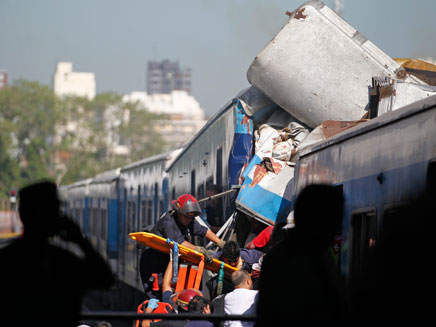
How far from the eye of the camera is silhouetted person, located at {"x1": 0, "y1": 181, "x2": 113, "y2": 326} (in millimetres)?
4035

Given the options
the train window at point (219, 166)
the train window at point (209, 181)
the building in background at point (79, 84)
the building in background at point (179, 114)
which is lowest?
the train window at point (209, 181)

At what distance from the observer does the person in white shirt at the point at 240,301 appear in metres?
7.36

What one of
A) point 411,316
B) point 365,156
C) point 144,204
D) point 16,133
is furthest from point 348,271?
point 16,133

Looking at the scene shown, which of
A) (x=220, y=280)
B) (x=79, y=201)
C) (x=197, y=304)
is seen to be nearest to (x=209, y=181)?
(x=220, y=280)

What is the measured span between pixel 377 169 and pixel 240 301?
227 cm

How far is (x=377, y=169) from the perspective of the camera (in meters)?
5.64

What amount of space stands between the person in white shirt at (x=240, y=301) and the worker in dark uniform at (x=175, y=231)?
2029 millimetres

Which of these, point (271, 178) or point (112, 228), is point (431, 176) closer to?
point (271, 178)

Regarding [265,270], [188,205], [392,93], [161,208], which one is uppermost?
[392,93]

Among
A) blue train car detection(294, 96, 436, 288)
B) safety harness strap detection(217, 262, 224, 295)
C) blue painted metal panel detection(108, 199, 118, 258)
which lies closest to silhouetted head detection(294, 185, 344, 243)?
blue train car detection(294, 96, 436, 288)

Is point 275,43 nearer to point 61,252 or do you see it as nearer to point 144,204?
point 61,252

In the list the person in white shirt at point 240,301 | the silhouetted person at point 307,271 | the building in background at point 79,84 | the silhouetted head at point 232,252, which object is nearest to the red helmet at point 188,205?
the silhouetted head at point 232,252

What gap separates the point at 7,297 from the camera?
4059 mm

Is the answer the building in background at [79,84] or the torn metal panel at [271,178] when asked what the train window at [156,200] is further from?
the building in background at [79,84]
